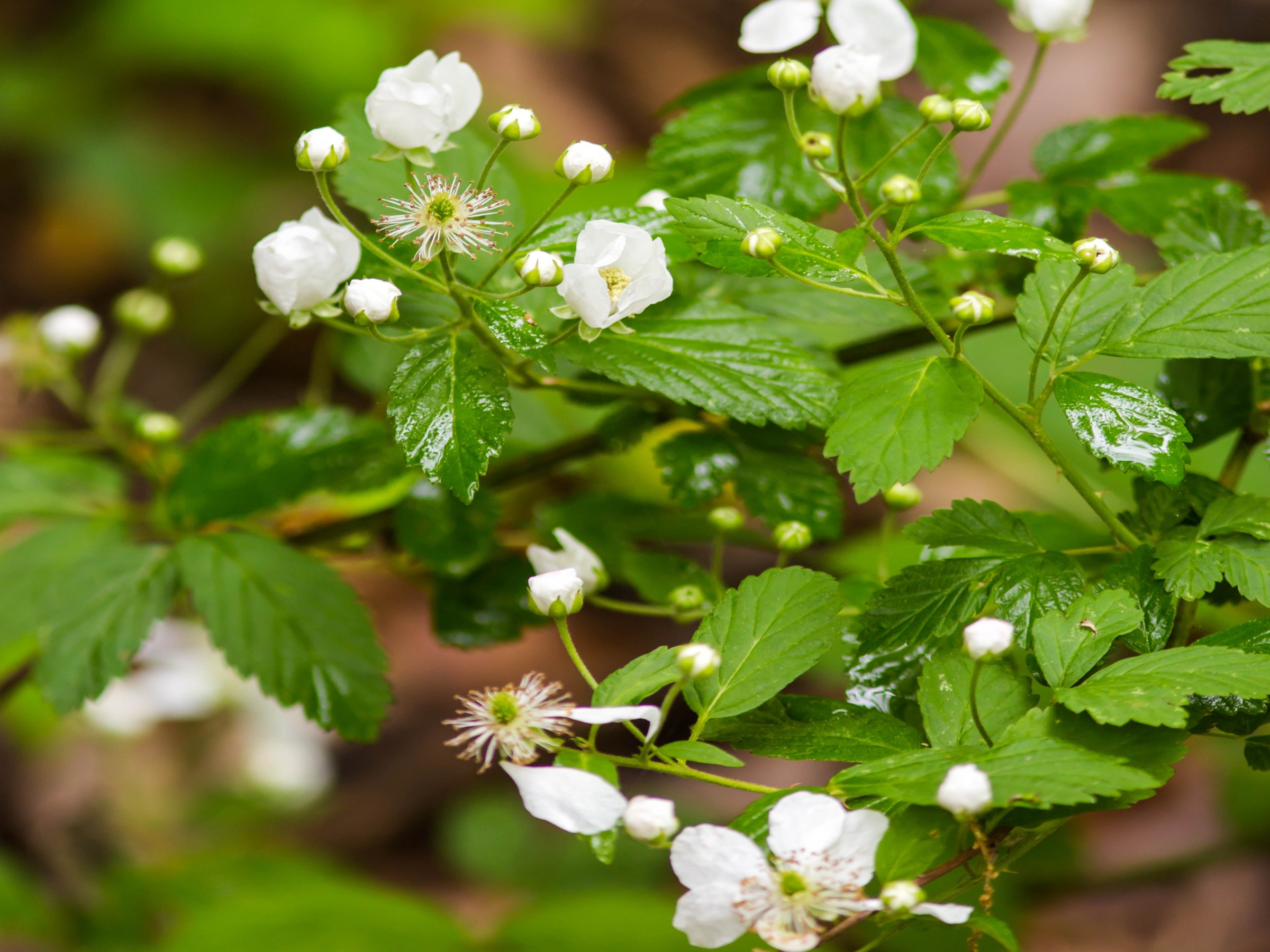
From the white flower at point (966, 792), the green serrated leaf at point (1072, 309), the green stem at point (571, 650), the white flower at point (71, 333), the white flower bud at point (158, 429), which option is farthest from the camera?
the white flower at point (71, 333)

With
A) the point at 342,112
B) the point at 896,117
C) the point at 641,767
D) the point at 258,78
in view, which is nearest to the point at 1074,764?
Result: the point at 641,767

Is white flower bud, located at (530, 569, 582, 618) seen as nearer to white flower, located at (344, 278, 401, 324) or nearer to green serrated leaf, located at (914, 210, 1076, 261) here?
white flower, located at (344, 278, 401, 324)

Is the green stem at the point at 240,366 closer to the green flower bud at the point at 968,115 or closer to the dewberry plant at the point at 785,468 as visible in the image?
the dewberry plant at the point at 785,468

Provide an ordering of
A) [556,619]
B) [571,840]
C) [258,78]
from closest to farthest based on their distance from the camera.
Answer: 1. [556,619]
2. [571,840]
3. [258,78]

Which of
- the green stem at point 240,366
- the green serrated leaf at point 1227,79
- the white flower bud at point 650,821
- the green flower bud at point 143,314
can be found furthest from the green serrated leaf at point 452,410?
the green stem at point 240,366

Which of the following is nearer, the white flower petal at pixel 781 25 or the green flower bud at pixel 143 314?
the white flower petal at pixel 781 25

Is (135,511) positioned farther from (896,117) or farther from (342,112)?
(896,117)

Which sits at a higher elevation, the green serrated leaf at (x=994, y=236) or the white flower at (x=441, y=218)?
the green serrated leaf at (x=994, y=236)
